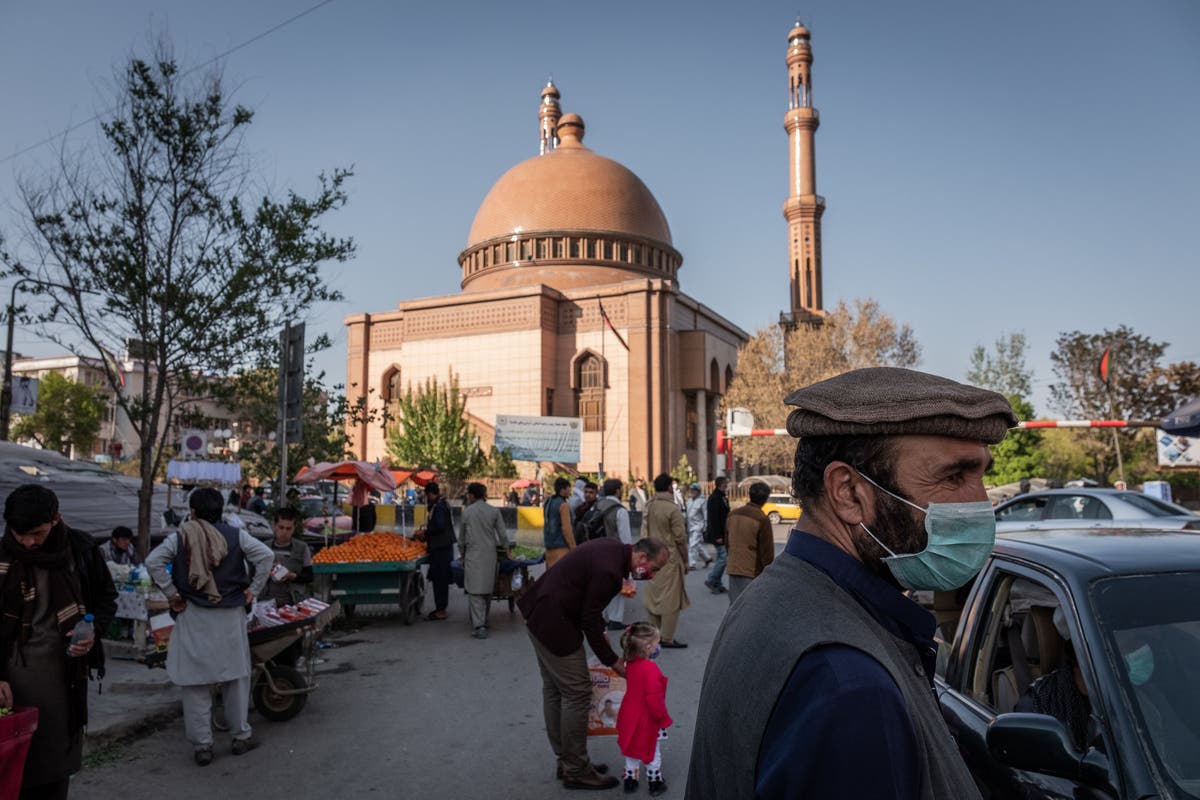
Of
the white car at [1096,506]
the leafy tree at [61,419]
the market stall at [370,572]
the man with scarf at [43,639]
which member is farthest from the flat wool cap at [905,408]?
the leafy tree at [61,419]

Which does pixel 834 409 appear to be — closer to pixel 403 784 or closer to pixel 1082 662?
pixel 1082 662

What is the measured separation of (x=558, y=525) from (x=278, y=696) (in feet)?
14.0

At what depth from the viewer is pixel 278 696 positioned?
229 inches

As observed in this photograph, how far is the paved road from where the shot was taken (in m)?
4.58

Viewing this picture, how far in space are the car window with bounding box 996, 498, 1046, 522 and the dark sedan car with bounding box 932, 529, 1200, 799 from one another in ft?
28.5

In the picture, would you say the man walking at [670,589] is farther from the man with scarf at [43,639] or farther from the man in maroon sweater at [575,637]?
the man with scarf at [43,639]

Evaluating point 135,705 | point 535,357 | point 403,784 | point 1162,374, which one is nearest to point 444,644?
point 135,705

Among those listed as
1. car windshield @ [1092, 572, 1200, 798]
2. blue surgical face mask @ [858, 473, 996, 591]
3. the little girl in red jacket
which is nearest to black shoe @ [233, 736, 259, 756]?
the little girl in red jacket

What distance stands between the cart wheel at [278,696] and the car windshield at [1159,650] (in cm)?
523

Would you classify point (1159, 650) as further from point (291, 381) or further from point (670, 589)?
point (291, 381)

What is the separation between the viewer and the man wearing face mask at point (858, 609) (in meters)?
1.02

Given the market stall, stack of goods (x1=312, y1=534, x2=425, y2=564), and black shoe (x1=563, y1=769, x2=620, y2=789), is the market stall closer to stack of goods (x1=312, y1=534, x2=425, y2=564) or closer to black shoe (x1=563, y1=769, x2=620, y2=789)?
stack of goods (x1=312, y1=534, x2=425, y2=564)

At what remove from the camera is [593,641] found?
446cm

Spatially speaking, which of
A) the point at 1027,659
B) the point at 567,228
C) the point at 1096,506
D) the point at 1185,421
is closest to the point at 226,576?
the point at 1027,659
